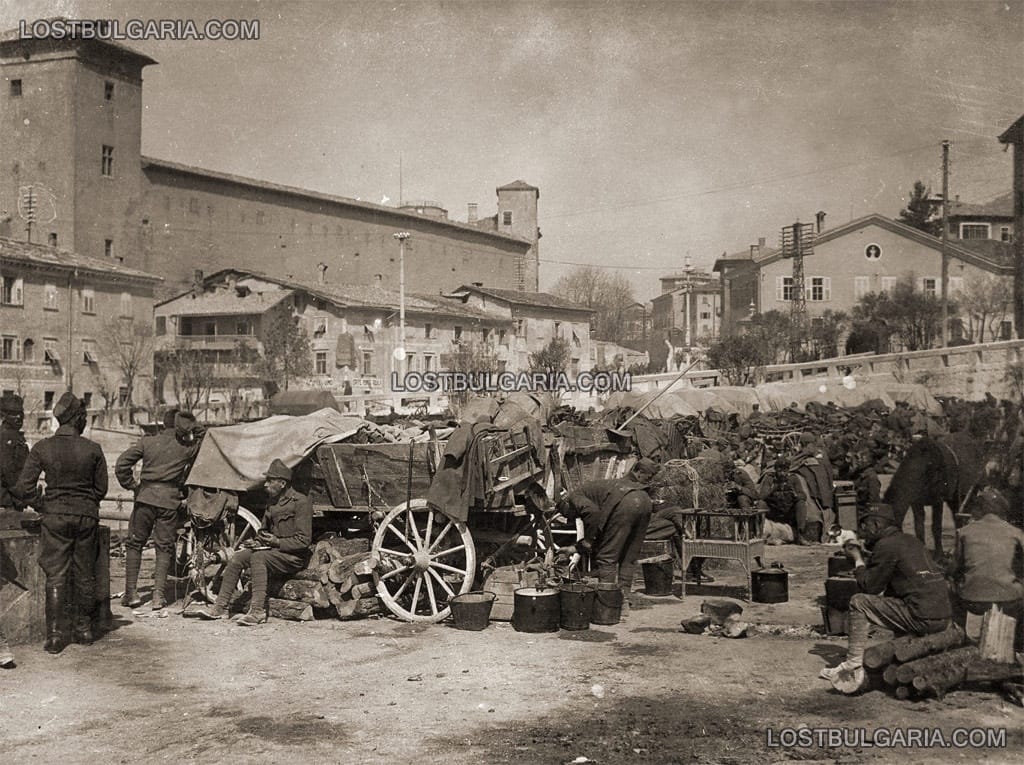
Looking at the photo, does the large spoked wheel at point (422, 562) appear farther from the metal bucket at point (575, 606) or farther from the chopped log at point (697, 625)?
the chopped log at point (697, 625)

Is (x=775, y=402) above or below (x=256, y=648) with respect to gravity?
above

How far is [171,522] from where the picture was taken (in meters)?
11.0

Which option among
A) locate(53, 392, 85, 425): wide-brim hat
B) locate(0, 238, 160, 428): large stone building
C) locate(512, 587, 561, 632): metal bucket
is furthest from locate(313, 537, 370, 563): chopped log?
locate(0, 238, 160, 428): large stone building

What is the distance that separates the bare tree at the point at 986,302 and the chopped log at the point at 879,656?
44477 millimetres

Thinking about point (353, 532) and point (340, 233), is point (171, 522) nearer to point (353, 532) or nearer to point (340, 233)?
point (353, 532)

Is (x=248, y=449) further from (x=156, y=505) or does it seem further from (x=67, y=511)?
(x=67, y=511)

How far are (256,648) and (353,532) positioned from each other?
280cm

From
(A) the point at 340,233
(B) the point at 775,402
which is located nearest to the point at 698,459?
(B) the point at 775,402

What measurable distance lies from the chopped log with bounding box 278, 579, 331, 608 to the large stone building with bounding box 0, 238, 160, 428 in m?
34.4

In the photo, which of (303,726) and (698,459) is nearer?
(303,726)

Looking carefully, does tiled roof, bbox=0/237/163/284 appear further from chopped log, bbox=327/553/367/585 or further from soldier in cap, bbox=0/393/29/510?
chopped log, bbox=327/553/367/585

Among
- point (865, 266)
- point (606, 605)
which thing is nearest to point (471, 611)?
→ point (606, 605)

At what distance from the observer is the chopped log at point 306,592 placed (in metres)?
10.3

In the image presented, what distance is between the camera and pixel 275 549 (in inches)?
410
